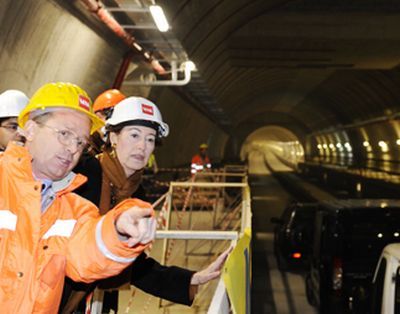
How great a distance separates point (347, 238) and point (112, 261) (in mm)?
6393

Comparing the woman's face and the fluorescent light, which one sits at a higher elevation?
the fluorescent light

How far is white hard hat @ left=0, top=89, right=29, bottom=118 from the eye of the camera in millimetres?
4844

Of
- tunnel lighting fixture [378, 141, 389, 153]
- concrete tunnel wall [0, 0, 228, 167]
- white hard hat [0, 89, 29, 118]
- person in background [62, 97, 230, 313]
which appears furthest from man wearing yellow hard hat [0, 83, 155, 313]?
tunnel lighting fixture [378, 141, 389, 153]

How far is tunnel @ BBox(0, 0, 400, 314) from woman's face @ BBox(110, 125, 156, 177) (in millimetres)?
1173

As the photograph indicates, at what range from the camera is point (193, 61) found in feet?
45.2

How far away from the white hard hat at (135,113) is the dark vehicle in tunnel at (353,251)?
15.9 ft

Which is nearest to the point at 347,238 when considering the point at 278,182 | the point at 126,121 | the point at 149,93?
the point at 126,121

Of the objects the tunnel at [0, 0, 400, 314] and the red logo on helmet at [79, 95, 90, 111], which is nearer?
the red logo on helmet at [79, 95, 90, 111]

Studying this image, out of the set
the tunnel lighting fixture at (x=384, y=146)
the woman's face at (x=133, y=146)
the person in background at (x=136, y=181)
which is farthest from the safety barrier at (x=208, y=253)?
the tunnel lighting fixture at (x=384, y=146)

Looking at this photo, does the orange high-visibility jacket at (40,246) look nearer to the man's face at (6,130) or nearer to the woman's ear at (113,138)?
the woman's ear at (113,138)

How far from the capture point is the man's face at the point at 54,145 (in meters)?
2.51

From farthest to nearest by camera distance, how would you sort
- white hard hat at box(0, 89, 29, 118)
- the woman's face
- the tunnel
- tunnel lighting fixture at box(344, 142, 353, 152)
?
tunnel lighting fixture at box(344, 142, 353, 152) → the tunnel → white hard hat at box(0, 89, 29, 118) → the woman's face

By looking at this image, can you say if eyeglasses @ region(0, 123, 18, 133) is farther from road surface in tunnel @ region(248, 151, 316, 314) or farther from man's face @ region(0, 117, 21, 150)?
road surface in tunnel @ region(248, 151, 316, 314)

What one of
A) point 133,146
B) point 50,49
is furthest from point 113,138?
point 50,49
